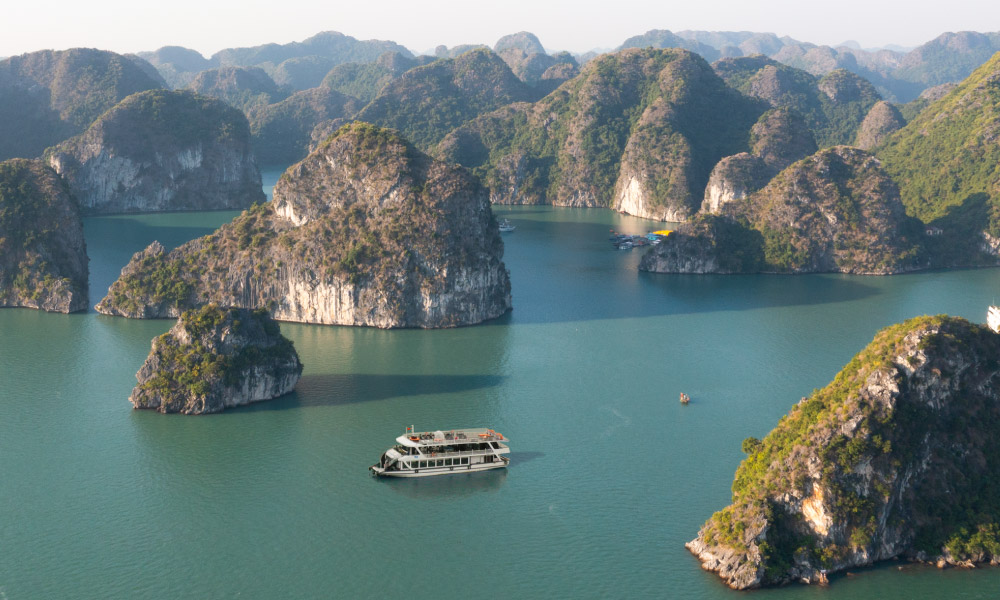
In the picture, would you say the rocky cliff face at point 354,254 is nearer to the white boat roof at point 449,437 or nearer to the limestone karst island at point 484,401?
the limestone karst island at point 484,401

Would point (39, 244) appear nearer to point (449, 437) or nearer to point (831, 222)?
point (449, 437)

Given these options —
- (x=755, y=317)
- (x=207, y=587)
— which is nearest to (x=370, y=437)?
(x=207, y=587)

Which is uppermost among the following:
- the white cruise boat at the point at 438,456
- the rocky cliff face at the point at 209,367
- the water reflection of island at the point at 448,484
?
the rocky cliff face at the point at 209,367

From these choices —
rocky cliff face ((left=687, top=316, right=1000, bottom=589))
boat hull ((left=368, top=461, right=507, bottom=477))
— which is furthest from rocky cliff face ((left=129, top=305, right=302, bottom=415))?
rocky cliff face ((left=687, top=316, right=1000, bottom=589))

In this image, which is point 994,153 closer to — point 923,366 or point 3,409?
point 923,366

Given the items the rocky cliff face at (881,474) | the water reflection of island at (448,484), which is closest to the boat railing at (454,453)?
the water reflection of island at (448,484)

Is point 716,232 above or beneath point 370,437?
above
